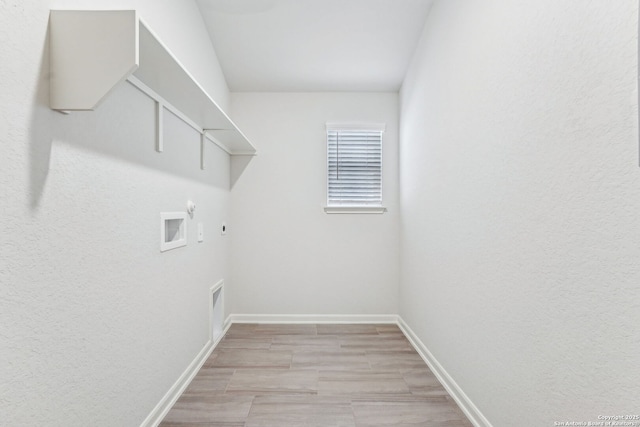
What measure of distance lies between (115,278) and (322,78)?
2.58 metres

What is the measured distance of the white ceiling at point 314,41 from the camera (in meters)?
2.33

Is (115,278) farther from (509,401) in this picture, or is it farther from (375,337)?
(375,337)

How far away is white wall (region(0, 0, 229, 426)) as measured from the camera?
889 millimetres

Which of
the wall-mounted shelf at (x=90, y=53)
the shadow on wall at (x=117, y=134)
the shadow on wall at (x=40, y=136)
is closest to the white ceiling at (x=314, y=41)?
the shadow on wall at (x=117, y=134)

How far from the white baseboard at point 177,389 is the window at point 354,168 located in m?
1.85

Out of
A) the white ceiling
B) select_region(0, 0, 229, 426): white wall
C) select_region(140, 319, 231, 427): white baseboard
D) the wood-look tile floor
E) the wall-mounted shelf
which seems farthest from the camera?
the white ceiling

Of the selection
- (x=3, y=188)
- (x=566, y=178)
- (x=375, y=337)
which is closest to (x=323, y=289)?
(x=375, y=337)

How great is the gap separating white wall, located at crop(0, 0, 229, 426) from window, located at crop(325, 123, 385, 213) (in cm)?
176

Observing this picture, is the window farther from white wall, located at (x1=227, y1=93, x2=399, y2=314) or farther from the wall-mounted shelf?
the wall-mounted shelf

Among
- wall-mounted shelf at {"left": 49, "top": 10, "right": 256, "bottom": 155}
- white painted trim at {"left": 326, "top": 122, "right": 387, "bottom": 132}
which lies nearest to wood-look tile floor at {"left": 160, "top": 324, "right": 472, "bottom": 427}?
wall-mounted shelf at {"left": 49, "top": 10, "right": 256, "bottom": 155}

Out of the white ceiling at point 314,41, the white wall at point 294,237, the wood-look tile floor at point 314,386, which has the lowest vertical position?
the wood-look tile floor at point 314,386

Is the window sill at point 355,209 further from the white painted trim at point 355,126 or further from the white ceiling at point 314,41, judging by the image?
the white ceiling at point 314,41

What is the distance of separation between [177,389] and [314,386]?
0.87 m

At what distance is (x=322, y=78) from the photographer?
3.16 metres
